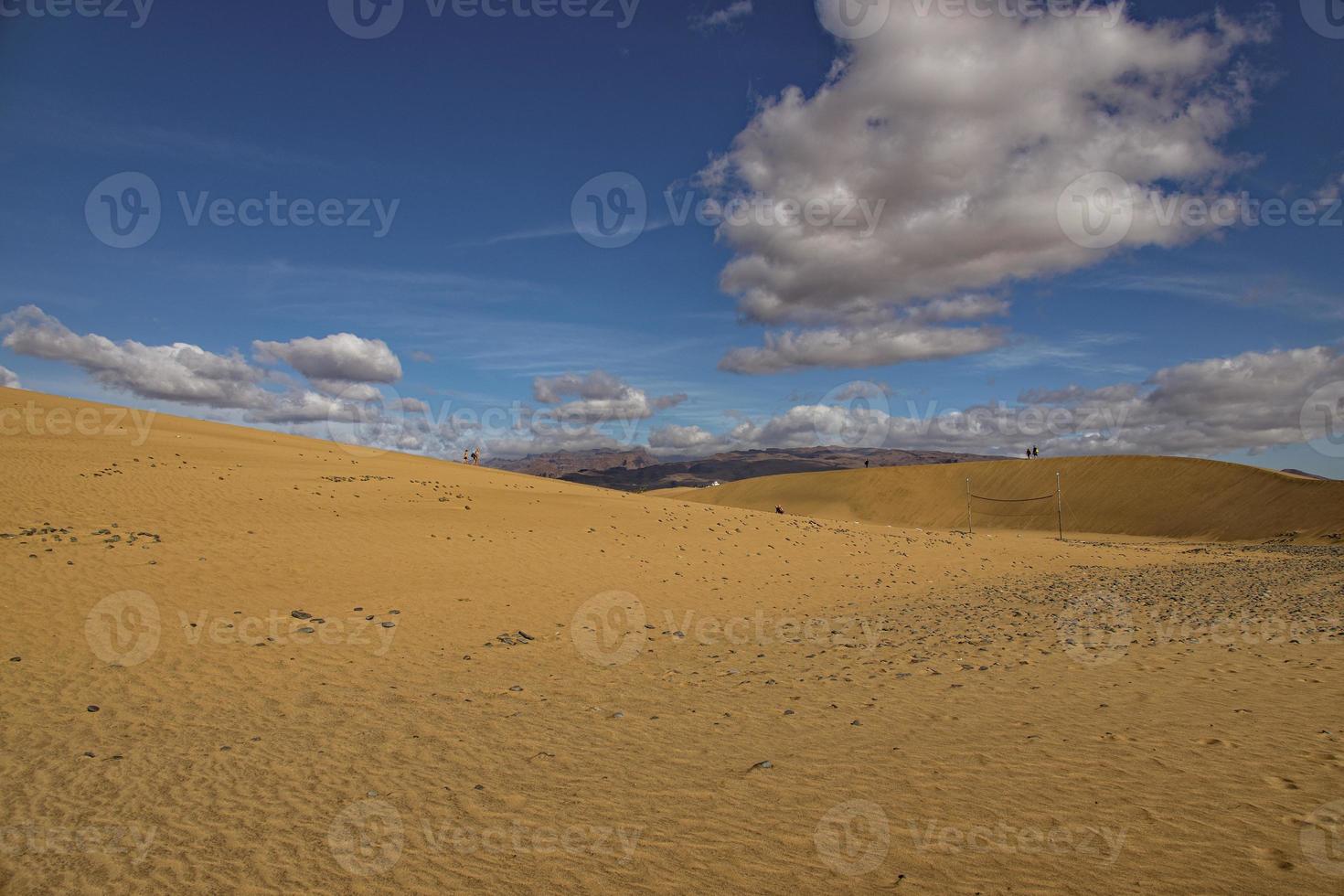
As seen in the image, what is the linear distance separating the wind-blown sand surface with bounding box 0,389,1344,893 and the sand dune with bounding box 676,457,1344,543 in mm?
45368

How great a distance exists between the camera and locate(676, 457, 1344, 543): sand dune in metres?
55.7

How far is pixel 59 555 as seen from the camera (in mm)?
15977

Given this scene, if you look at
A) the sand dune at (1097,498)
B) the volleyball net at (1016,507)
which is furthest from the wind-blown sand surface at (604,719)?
the volleyball net at (1016,507)

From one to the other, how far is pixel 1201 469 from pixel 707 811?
82559 millimetres

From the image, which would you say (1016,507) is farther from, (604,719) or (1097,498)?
(604,719)

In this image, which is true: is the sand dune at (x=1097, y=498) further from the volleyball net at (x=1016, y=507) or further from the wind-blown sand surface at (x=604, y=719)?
the wind-blown sand surface at (x=604, y=719)

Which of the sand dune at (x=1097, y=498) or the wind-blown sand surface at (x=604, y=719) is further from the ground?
the sand dune at (x=1097, y=498)

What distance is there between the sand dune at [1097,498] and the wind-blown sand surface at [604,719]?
45.4 meters

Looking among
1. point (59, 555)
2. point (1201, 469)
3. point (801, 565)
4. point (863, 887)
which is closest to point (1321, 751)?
point (863, 887)

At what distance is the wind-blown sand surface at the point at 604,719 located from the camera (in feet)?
17.9

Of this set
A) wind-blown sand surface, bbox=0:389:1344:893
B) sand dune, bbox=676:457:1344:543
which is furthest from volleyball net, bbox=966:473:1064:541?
wind-blown sand surface, bbox=0:389:1344:893

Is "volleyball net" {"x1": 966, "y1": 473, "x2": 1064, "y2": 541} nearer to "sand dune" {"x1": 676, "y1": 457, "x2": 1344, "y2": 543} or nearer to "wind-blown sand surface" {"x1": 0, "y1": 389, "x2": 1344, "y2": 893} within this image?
"sand dune" {"x1": 676, "y1": 457, "x2": 1344, "y2": 543}

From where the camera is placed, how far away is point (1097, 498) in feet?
237

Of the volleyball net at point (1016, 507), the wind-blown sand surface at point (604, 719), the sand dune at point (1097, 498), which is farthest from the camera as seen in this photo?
the volleyball net at point (1016, 507)
